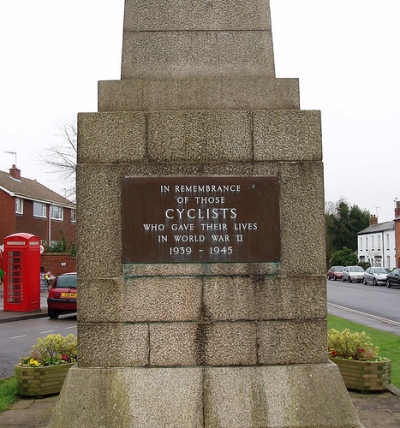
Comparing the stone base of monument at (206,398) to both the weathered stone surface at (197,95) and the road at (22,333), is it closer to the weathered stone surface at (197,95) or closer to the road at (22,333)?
the weathered stone surface at (197,95)

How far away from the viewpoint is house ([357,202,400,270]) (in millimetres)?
62281

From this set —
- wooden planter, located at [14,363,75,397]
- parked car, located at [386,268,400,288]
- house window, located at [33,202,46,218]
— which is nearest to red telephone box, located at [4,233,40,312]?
wooden planter, located at [14,363,75,397]

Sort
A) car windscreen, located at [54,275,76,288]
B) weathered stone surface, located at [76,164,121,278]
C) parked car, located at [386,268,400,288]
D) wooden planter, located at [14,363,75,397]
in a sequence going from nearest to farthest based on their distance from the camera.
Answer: weathered stone surface, located at [76,164,121,278]
wooden planter, located at [14,363,75,397]
car windscreen, located at [54,275,76,288]
parked car, located at [386,268,400,288]

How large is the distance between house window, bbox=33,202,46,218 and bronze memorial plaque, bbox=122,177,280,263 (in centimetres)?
4023

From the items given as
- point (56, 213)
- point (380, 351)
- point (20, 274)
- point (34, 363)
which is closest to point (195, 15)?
point (34, 363)

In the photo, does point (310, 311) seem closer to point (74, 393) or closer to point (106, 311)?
point (106, 311)

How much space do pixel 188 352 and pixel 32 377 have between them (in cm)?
292

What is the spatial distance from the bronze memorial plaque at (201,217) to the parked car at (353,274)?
4772cm

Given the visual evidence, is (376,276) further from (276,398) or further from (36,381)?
(276,398)

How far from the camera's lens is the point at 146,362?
471 cm

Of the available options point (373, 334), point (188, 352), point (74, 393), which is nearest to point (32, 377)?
point (74, 393)

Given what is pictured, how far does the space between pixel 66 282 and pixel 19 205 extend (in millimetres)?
24034

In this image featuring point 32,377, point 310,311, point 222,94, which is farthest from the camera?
point 32,377

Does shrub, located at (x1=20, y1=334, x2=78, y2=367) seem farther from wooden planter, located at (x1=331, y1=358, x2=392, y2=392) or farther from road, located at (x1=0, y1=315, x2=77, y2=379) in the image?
wooden planter, located at (x1=331, y1=358, x2=392, y2=392)
